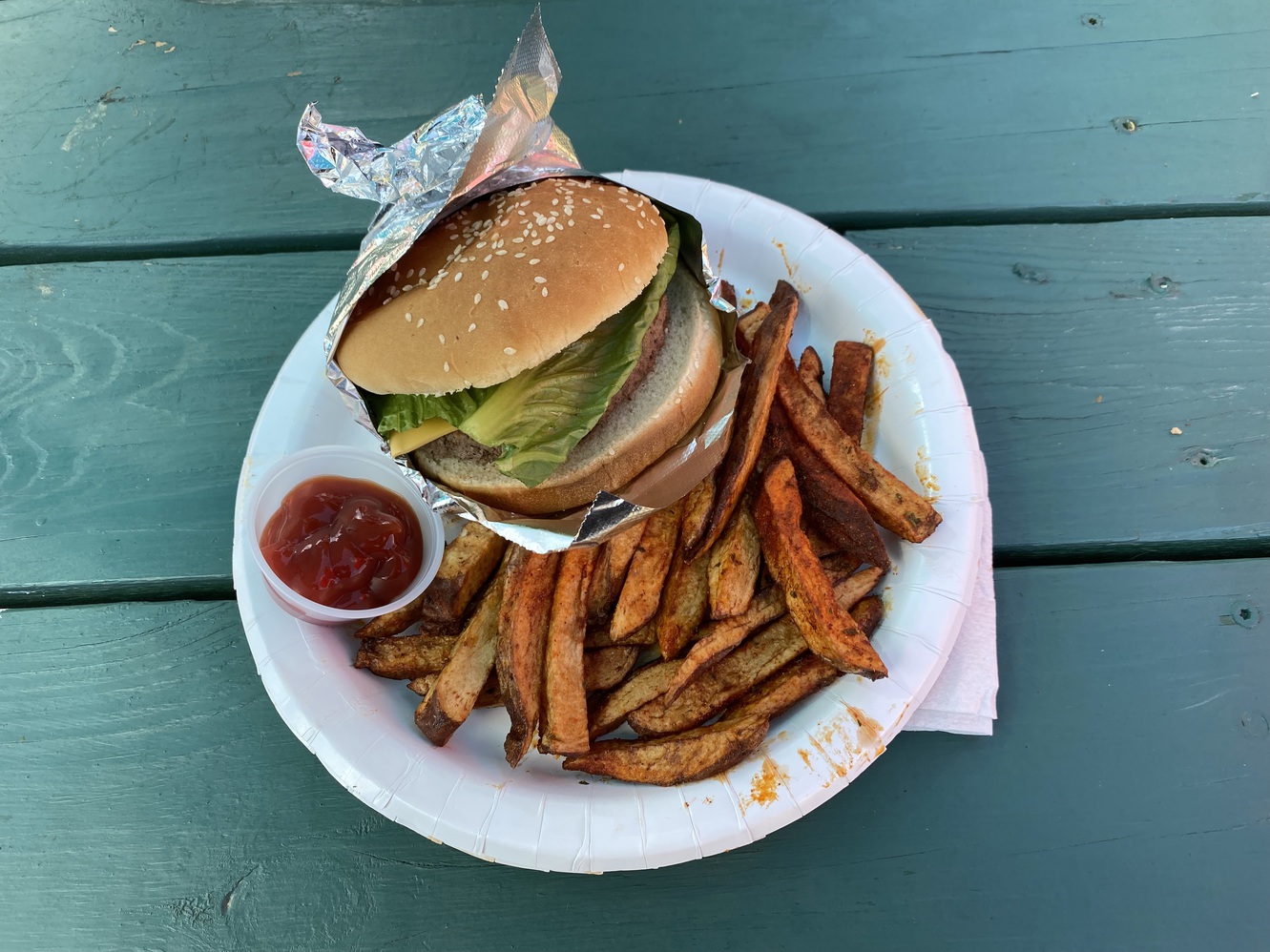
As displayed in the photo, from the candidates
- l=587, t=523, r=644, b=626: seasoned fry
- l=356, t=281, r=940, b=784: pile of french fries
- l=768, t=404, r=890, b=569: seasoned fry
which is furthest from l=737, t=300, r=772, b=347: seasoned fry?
l=587, t=523, r=644, b=626: seasoned fry

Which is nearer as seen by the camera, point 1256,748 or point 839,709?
point 839,709

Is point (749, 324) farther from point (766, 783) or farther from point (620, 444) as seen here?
point (766, 783)

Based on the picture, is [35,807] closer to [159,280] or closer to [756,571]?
[159,280]

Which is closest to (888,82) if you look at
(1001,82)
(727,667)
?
(1001,82)

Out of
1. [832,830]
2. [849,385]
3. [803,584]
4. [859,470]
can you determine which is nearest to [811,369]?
[849,385]

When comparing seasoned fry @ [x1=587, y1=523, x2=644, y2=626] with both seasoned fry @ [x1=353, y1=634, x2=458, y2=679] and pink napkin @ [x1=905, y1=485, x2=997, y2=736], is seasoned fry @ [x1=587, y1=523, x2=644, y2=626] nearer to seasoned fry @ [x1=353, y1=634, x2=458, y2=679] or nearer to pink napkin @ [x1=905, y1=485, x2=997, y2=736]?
seasoned fry @ [x1=353, y1=634, x2=458, y2=679]

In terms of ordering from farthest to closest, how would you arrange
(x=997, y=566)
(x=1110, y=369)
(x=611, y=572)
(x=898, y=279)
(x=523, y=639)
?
(x=898, y=279) < (x=1110, y=369) < (x=997, y=566) < (x=611, y=572) < (x=523, y=639)
